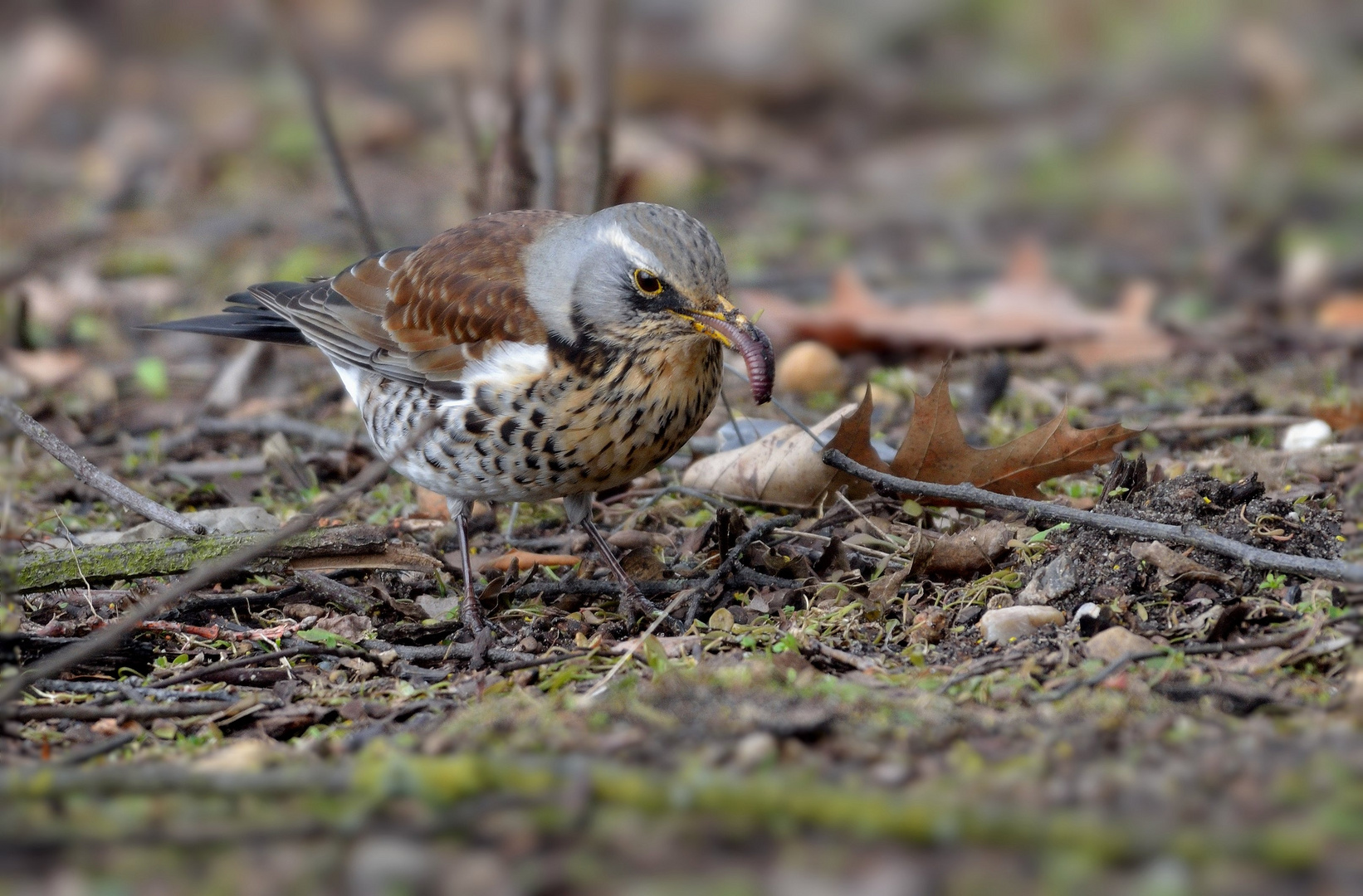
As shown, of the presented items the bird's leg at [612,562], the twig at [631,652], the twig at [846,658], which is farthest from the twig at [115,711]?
the twig at [846,658]

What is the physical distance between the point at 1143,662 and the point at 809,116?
30.7 feet

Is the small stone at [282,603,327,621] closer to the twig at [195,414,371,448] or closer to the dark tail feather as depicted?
the dark tail feather

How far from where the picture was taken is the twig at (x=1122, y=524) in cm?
327

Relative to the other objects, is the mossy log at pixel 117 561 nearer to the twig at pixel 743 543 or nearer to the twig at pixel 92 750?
the twig at pixel 92 750

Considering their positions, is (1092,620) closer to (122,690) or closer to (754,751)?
(754,751)

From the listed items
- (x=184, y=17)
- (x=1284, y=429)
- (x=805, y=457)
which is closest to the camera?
(x=805, y=457)

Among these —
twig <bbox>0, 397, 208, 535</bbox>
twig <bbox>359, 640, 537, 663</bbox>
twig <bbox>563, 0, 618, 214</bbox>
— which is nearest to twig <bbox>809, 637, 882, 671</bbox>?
twig <bbox>359, 640, 537, 663</bbox>

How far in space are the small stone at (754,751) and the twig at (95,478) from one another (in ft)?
6.82

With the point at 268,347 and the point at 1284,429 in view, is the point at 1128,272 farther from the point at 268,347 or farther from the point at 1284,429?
the point at 268,347

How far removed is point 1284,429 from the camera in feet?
17.2

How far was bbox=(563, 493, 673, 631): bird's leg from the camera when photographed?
13.8ft

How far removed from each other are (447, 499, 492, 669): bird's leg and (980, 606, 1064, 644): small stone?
1336mm

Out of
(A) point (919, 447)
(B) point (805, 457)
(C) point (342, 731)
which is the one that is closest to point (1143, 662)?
(A) point (919, 447)

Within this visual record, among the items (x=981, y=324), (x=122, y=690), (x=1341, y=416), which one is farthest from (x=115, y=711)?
(x=981, y=324)
